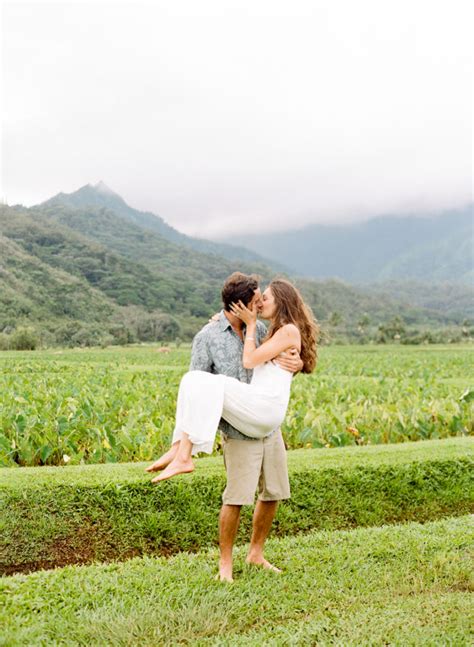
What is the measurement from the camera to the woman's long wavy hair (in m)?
4.27

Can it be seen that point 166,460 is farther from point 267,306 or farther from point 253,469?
point 267,306

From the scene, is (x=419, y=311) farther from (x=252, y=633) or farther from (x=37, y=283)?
(x=252, y=633)

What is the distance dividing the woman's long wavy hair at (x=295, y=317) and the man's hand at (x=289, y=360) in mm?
169

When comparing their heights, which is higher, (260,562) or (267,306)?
(267,306)

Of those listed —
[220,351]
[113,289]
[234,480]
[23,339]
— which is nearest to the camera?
[234,480]

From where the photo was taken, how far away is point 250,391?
3986mm

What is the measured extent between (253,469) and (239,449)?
5.9 inches

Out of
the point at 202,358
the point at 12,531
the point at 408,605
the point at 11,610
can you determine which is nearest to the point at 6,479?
the point at 12,531

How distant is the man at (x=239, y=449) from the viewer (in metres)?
4.10

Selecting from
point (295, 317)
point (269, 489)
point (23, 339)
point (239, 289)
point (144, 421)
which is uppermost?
point (239, 289)

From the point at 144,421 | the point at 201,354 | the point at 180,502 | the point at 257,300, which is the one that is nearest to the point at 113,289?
the point at 144,421

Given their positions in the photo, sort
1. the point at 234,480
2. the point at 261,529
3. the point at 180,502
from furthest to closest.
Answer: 1. the point at 180,502
2. the point at 261,529
3. the point at 234,480

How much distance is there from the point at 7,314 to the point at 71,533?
1718 inches

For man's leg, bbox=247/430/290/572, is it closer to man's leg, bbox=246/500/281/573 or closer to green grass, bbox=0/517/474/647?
man's leg, bbox=246/500/281/573
